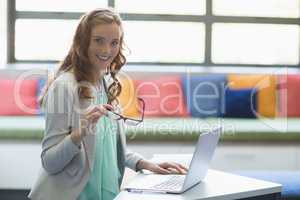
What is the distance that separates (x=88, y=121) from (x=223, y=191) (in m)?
0.55

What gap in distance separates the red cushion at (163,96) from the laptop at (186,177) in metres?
2.14

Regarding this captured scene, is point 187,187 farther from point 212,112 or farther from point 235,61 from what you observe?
point 235,61

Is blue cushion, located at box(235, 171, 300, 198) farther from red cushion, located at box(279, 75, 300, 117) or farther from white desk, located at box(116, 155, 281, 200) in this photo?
white desk, located at box(116, 155, 281, 200)

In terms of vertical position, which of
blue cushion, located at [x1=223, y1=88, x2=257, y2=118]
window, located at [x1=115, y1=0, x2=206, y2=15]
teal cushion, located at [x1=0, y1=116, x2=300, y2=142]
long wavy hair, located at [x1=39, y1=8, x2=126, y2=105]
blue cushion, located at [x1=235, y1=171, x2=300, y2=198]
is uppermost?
window, located at [x1=115, y1=0, x2=206, y2=15]

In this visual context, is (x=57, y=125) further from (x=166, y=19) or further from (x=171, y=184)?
(x=166, y=19)

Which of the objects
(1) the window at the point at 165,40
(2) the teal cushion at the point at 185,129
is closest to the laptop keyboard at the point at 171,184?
(2) the teal cushion at the point at 185,129

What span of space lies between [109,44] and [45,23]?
2.68 meters

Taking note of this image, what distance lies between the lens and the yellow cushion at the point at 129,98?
403 cm

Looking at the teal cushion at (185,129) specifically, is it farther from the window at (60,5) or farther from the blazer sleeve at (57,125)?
the blazer sleeve at (57,125)

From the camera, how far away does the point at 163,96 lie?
4.16 m

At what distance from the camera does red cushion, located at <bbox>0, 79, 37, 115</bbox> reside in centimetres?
401

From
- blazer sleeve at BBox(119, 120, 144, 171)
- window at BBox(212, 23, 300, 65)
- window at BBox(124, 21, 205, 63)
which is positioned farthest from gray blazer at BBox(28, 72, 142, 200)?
window at BBox(212, 23, 300, 65)

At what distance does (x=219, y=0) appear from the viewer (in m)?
4.47

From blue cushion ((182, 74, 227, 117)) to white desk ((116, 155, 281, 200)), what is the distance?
2.16 m
